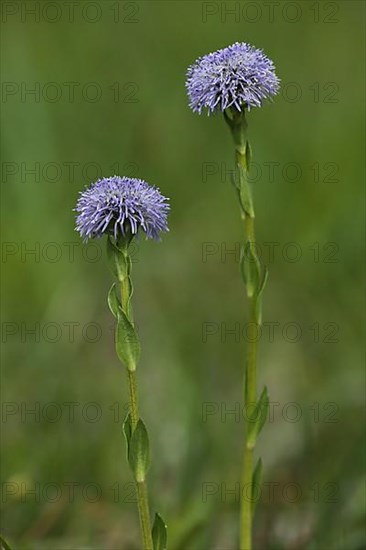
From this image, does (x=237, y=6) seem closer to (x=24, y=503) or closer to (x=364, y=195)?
(x=364, y=195)

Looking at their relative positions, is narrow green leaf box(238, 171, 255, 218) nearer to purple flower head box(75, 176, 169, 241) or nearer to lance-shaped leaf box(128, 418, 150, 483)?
purple flower head box(75, 176, 169, 241)

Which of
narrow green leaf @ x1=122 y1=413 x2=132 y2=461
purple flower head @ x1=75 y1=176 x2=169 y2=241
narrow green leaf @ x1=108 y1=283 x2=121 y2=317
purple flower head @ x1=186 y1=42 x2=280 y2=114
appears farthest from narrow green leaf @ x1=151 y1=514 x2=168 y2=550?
purple flower head @ x1=186 y1=42 x2=280 y2=114

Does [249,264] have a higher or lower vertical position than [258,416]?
higher

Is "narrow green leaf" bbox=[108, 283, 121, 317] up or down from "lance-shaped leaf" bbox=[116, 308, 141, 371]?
up

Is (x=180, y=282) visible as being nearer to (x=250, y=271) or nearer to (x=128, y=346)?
(x=250, y=271)

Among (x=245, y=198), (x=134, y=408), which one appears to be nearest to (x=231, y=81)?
(x=245, y=198)

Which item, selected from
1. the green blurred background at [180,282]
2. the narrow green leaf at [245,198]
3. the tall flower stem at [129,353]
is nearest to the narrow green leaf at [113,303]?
the tall flower stem at [129,353]

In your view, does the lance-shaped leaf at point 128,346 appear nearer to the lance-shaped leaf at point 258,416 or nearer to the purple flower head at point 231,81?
the lance-shaped leaf at point 258,416
